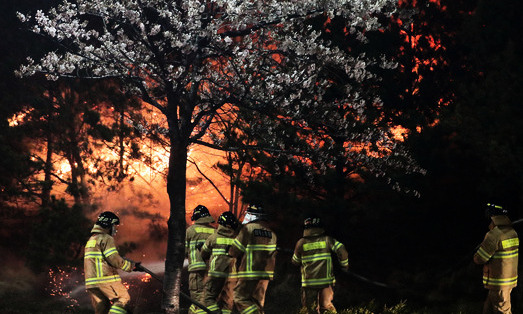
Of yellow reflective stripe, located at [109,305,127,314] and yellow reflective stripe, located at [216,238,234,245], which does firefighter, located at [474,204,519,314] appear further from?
yellow reflective stripe, located at [109,305,127,314]

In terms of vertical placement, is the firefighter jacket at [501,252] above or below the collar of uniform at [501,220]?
below

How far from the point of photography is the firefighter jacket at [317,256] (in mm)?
8852

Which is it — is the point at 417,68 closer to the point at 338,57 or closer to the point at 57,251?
the point at 338,57

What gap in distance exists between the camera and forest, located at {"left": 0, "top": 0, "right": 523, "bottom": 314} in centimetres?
1180

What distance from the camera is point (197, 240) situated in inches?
404

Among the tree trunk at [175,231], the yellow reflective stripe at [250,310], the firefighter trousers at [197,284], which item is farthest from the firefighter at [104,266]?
the tree trunk at [175,231]

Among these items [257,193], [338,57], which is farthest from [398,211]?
[338,57]

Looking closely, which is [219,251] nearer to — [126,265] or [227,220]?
[227,220]

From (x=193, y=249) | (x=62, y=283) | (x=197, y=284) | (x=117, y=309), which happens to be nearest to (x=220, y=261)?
(x=193, y=249)

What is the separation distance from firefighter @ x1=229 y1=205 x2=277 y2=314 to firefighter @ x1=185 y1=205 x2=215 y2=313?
5.84 ft

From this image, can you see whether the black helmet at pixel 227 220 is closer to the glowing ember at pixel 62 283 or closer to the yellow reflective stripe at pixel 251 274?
the yellow reflective stripe at pixel 251 274

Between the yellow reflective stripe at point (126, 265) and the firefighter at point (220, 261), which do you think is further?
the firefighter at point (220, 261)

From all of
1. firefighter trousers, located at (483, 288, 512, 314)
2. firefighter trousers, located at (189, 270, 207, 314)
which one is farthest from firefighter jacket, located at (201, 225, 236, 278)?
firefighter trousers, located at (483, 288, 512, 314)

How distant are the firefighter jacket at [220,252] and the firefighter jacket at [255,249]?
702 millimetres
